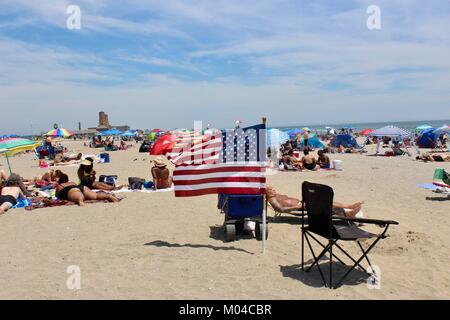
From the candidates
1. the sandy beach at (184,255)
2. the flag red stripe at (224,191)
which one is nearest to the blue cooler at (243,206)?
the sandy beach at (184,255)

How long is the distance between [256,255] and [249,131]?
1.77 m

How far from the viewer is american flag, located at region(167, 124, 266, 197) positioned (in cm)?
577

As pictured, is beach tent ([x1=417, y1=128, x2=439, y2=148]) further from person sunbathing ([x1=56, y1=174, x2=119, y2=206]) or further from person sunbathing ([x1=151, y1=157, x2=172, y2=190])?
person sunbathing ([x1=56, y1=174, x2=119, y2=206])

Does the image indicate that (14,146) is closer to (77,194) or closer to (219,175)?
(77,194)

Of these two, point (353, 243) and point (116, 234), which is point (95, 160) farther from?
point (353, 243)

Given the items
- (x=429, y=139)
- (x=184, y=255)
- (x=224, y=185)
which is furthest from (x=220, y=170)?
(x=429, y=139)

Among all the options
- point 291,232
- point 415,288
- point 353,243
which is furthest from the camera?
point 291,232

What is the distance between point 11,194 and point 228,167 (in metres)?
6.61

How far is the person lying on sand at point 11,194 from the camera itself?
9094mm

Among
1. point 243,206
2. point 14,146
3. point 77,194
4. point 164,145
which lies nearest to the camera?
point 243,206

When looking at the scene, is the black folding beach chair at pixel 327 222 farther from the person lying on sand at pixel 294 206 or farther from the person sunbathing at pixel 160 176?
the person sunbathing at pixel 160 176

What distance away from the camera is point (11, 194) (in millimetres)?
9719

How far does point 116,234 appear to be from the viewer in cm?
678
